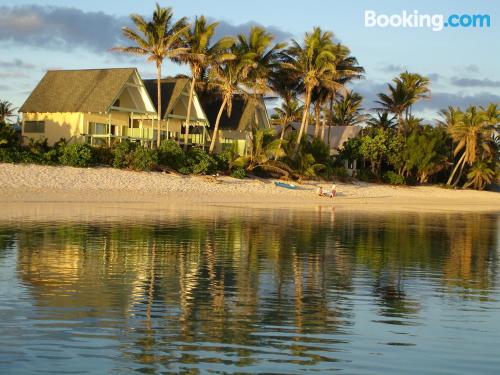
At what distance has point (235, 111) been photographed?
6078 centimetres

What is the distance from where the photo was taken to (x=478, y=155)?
7150 cm

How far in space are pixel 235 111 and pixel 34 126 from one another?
17.3m

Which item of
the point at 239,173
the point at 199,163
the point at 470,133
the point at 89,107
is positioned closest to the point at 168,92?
the point at 89,107

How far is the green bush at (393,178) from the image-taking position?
62.8m

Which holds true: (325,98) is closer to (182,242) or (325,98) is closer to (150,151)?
(150,151)

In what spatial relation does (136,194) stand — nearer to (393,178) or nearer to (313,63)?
(313,63)

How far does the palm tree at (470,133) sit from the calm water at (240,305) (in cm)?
5062

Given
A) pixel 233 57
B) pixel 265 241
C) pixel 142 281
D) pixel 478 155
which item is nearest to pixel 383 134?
pixel 478 155

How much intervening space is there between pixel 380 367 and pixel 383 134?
193 feet

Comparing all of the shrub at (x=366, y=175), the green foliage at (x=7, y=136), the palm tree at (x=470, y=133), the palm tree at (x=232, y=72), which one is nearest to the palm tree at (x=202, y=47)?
the palm tree at (x=232, y=72)

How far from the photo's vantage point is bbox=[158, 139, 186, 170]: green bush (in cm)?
4631

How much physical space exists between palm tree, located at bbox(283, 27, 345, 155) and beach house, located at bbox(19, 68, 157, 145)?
39.6ft

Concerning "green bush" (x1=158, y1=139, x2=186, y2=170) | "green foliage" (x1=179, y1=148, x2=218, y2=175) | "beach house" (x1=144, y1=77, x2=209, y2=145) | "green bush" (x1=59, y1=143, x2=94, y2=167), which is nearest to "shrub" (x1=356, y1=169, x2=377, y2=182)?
"beach house" (x1=144, y1=77, x2=209, y2=145)

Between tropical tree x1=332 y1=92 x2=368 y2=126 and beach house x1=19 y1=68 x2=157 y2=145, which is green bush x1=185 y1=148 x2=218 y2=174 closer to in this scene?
beach house x1=19 y1=68 x2=157 y2=145
